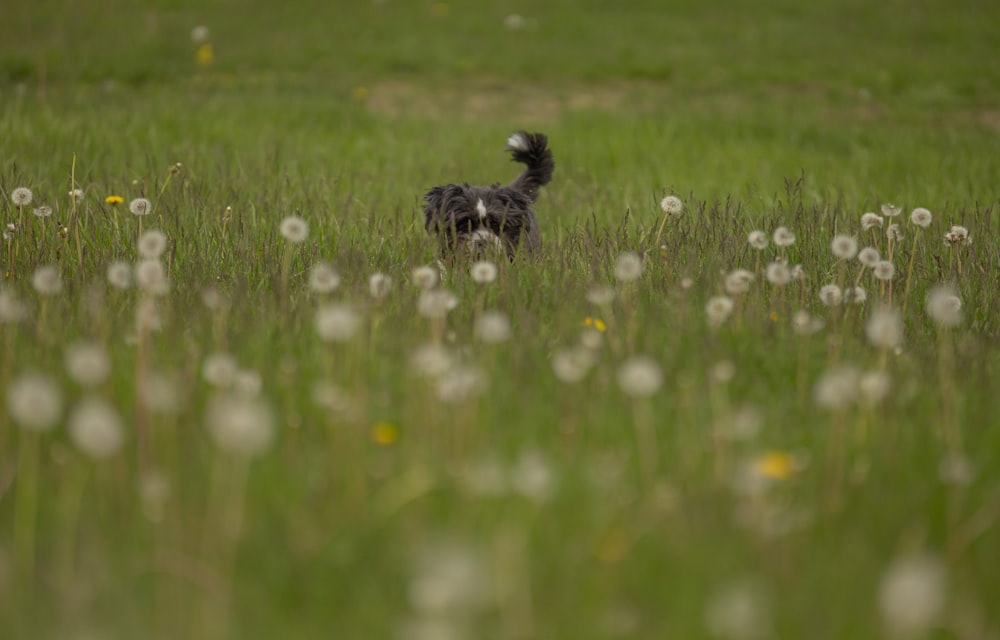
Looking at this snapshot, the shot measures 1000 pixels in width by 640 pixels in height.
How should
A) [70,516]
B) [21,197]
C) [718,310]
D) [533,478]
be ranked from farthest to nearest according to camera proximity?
[21,197] → [718,310] → [70,516] → [533,478]

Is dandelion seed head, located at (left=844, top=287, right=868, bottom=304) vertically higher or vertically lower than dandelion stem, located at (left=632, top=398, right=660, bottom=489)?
higher

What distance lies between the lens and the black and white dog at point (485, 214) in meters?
6.35

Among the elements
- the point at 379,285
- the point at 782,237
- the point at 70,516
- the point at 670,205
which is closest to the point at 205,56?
the point at 670,205

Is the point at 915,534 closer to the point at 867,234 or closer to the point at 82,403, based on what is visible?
the point at 82,403

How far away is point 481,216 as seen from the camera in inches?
258

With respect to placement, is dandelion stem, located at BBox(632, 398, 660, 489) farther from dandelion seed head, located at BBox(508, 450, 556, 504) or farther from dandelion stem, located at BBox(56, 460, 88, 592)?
dandelion stem, located at BBox(56, 460, 88, 592)

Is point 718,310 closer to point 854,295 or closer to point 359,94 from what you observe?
point 854,295

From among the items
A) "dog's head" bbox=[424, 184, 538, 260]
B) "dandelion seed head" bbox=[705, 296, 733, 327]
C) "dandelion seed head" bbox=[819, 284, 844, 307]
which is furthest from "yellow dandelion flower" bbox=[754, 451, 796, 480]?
"dog's head" bbox=[424, 184, 538, 260]

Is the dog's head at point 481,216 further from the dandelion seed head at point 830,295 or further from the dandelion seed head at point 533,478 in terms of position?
the dandelion seed head at point 533,478

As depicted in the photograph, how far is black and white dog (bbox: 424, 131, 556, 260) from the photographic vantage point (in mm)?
6348

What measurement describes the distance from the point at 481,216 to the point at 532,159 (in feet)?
3.78

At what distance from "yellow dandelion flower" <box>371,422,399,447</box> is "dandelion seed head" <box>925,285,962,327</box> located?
1.82m

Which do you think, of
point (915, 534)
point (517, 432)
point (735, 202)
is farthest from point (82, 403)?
point (735, 202)

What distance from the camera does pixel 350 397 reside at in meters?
3.50
